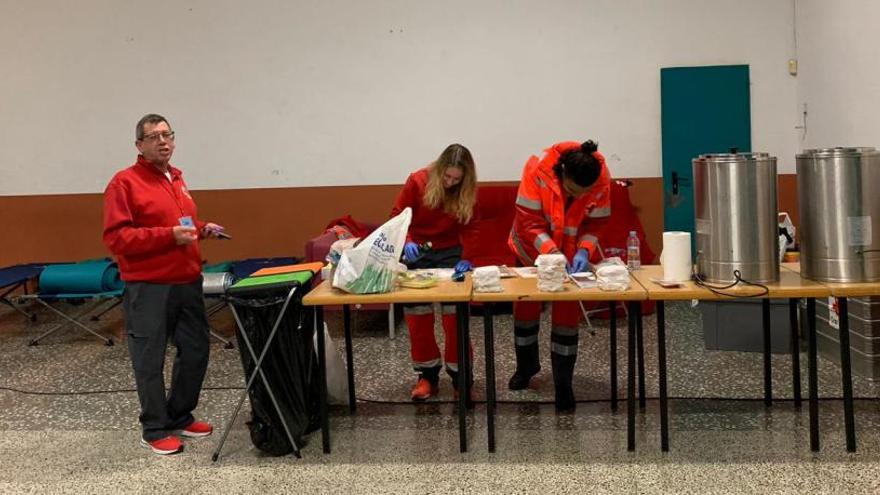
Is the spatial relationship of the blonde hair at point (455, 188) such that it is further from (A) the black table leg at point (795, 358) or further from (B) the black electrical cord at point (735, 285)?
(A) the black table leg at point (795, 358)

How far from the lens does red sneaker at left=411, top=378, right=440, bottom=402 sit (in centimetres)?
373

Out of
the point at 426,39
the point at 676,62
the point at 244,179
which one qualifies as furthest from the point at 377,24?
the point at 676,62

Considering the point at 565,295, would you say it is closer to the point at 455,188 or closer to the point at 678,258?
the point at 678,258

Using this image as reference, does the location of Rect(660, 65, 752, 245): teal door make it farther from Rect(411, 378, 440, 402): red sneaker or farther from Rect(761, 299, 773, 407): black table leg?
Rect(411, 378, 440, 402): red sneaker

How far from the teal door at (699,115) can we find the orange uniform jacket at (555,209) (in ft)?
8.83

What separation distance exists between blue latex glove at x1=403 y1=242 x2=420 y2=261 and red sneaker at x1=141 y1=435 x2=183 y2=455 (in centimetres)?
126

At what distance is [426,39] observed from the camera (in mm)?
6125

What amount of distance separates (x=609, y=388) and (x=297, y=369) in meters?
1.60

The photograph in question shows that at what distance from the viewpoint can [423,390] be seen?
3.74 metres

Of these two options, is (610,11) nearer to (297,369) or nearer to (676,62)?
(676,62)

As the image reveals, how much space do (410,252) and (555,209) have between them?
688mm

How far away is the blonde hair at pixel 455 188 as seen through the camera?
11.7ft

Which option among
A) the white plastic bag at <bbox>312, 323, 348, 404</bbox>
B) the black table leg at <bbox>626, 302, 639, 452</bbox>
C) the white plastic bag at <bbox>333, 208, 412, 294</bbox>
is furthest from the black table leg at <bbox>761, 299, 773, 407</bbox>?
the white plastic bag at <bbox>312, 323, 348, 404</bbox>

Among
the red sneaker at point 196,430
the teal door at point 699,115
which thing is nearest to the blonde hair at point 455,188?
the red sneaker at point 196,430
